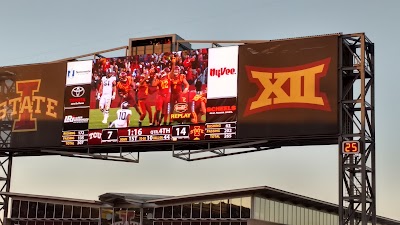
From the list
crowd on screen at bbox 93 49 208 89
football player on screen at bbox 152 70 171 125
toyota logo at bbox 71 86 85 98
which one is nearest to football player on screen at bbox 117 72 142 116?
crowd on screen at bbox 93 49 208 89

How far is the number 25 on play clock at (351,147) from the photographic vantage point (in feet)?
118

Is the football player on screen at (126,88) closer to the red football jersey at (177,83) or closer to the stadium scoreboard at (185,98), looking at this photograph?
the stadium scoreboard at (185,98)

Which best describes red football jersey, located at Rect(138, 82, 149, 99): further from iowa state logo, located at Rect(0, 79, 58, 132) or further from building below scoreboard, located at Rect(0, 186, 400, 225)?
building below scoreboard, located at Rect(0, 186, 400, 225)

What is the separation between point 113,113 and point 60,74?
15.4ft

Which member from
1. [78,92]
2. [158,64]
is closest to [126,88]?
[158,64]

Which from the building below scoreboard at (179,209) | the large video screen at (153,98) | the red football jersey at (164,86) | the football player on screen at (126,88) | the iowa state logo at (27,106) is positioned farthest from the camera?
the building below scoreboard at (179,209)

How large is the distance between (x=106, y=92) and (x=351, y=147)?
1410 centimetres

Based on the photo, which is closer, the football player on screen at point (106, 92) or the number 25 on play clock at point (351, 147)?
the number 25 on play clock at point (351, 147)

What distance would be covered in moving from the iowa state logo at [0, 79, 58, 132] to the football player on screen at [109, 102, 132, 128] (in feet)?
13.5

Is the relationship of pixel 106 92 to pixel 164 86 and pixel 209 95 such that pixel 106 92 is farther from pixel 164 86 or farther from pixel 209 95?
pixel 209 95

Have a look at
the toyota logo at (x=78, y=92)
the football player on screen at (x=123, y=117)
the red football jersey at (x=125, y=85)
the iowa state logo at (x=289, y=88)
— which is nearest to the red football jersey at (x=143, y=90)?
the red football jersey at (x=125, y=85)

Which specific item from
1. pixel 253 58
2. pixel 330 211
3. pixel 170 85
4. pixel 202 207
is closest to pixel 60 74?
pixel 170 85

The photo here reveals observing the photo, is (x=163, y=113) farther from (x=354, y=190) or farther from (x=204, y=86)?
(x=354, y=190)

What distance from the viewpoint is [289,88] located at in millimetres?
38062
